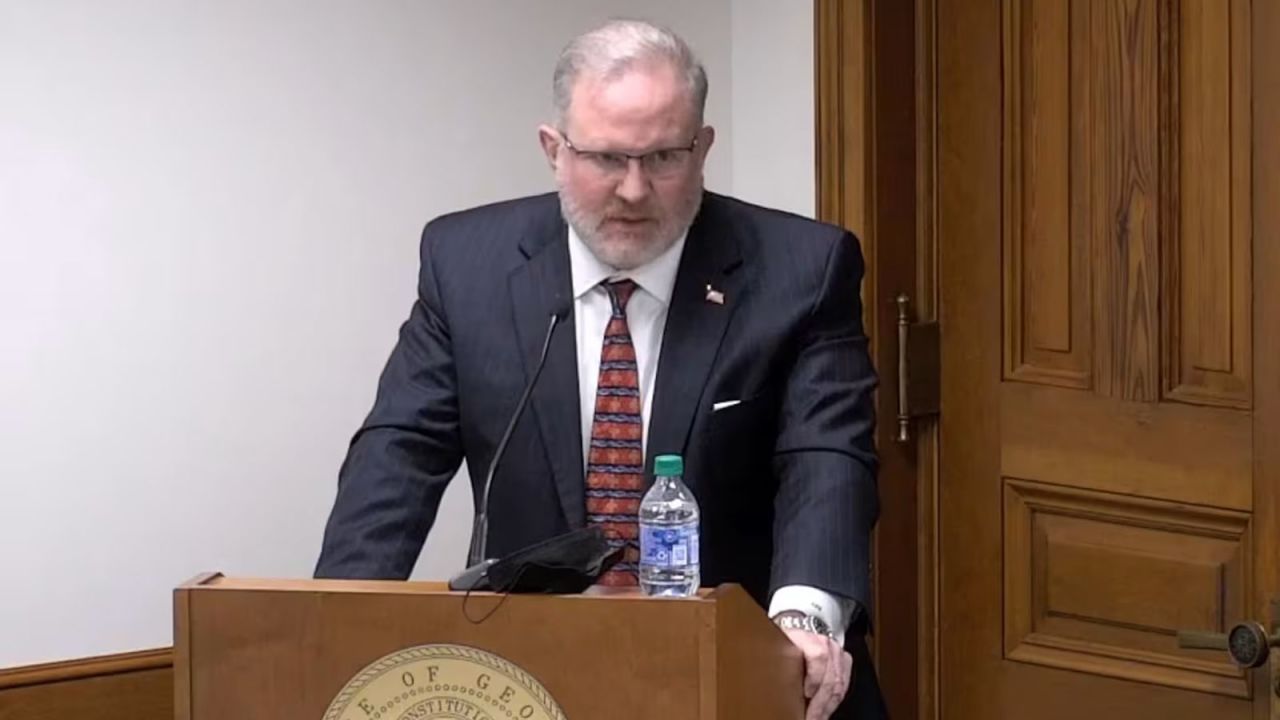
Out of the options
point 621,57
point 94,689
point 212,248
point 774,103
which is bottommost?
point 94,689

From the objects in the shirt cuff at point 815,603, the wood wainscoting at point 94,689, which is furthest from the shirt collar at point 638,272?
Answer: the wood wainscoting at point 94,689

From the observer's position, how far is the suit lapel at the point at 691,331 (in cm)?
217

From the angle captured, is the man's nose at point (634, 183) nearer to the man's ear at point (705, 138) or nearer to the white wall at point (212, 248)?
the man's ear at point (705, 138)

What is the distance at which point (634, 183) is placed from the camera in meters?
2.09

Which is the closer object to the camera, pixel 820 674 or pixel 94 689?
pixel 820 674

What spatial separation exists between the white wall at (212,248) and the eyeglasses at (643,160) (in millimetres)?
1041

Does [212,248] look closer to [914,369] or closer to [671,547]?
[914,369]

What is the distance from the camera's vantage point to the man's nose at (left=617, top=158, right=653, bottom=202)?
6.83ft

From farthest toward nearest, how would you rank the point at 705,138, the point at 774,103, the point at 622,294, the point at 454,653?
the point at 774,103 < the point at 622,294 < the point at 705,138 < the point at 454,653

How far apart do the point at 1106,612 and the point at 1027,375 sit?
37 centimetres

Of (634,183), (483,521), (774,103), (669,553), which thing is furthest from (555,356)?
(774,103)

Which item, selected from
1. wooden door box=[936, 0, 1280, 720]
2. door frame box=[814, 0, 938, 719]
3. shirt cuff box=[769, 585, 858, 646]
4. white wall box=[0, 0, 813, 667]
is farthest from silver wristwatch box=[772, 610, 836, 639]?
white wall box=[0, 0, 813, 667]

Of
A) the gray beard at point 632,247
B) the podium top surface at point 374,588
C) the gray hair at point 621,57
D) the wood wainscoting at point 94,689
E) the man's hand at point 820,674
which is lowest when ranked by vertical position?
the wood wainscoting at point 94,689

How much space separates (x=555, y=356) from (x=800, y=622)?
422 mm
